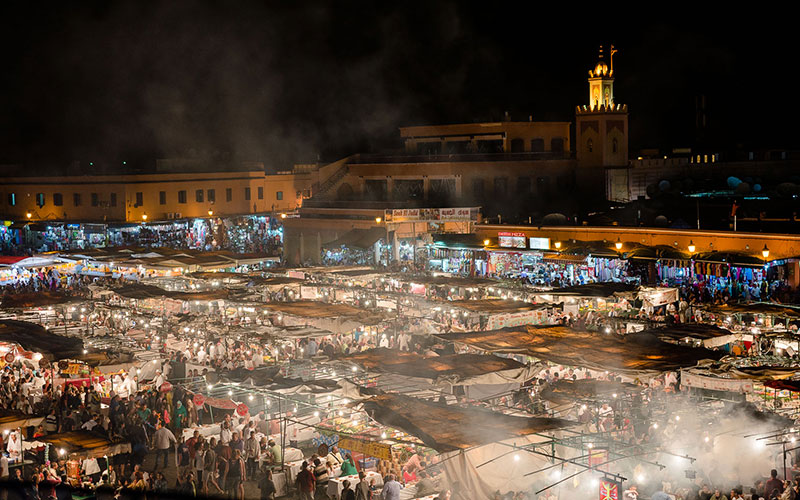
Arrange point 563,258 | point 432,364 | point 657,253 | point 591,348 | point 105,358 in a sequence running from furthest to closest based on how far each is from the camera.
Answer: point 563,258, point 657,253, point 105,358, point 591,348, point 432,364


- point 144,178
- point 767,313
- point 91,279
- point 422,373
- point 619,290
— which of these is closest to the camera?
point 422,373

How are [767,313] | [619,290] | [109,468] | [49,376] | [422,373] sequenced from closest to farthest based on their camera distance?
[109,468] < [422,373] < [49,376] < [767,313] < [619,290]

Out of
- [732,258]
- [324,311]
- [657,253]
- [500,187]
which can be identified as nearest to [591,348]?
[324,311]

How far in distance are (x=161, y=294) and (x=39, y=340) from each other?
486 centimetres

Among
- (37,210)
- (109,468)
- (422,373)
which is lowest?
(109,468)

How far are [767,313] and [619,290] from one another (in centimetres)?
404

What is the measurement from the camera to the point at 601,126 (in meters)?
41.1

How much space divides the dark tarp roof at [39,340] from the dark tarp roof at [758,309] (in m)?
13.1

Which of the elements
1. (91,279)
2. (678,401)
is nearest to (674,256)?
(678,401)

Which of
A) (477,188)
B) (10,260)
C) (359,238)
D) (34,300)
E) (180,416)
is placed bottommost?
(180,416)

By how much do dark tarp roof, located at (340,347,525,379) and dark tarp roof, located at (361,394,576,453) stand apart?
150cm

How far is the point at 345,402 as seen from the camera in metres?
13.5

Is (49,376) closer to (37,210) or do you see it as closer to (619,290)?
(619,290)

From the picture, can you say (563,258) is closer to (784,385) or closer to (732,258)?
(732,258)
